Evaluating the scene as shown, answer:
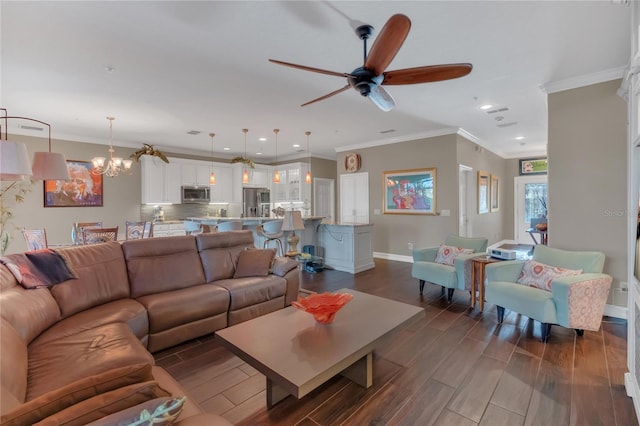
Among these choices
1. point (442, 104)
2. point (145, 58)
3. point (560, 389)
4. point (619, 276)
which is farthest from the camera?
point (442, 104)

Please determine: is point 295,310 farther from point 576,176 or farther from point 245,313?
point 576,176

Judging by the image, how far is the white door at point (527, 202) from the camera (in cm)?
837

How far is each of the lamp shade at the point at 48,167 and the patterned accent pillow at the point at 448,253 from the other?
4.38 metres

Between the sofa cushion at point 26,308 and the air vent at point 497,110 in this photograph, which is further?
the air vent at point 497,110

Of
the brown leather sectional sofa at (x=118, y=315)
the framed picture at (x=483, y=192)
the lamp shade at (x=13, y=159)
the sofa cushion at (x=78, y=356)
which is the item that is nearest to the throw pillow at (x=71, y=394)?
the brown leather sectional sofa at (x=118, y=315)

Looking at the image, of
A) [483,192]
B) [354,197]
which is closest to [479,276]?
[354,197]

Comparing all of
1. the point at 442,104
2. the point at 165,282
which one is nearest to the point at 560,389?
the point at 165,282

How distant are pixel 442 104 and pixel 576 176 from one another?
6.36 ft

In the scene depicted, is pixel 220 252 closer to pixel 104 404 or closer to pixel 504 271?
pixel 104 404

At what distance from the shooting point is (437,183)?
6043 mm

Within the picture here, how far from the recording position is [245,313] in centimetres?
307

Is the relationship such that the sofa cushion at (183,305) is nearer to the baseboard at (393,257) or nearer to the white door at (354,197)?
the baseboard at (393,257)

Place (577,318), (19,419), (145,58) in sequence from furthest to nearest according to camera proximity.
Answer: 1. (145,58)
2. (577,318)
3. (19,419)

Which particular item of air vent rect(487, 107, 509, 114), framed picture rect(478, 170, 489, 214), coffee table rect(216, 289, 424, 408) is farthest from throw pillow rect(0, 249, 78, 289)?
framed picture rect(478, 170, 489, 214)
